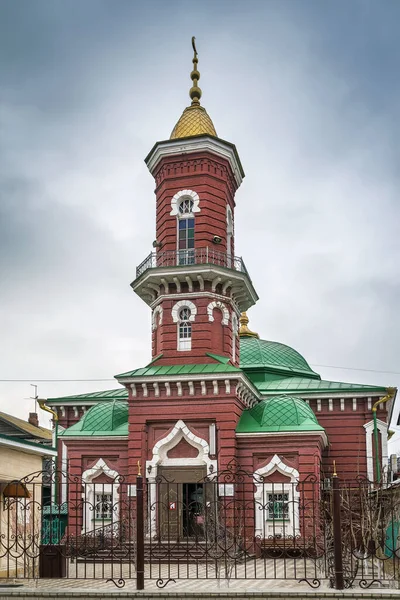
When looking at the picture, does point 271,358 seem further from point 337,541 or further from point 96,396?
point 337,541

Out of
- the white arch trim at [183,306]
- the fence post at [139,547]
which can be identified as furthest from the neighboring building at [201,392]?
the fence post at [139,547]

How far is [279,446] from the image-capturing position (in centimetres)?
2544

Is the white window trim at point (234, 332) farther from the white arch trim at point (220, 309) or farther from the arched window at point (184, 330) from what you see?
the arched window at point (184, 330)

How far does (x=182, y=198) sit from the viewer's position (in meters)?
28.7

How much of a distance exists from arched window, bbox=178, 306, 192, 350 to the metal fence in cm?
447

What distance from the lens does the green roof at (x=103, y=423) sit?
27.5 metres

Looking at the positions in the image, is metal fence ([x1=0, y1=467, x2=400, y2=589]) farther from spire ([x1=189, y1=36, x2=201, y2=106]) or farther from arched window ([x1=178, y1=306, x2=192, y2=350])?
spire ([x1=189, y1=36, x2=201, y2=106])

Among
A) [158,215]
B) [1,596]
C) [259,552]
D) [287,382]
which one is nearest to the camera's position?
[1,596]

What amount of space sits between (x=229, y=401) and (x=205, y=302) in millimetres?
3844

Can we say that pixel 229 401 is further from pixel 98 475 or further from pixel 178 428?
pixel 98 475

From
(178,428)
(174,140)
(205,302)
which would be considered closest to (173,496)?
(178,428)

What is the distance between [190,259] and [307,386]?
25.7 ft

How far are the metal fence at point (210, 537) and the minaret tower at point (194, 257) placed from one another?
485 cm

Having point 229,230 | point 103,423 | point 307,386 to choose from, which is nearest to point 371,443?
point 307,386
